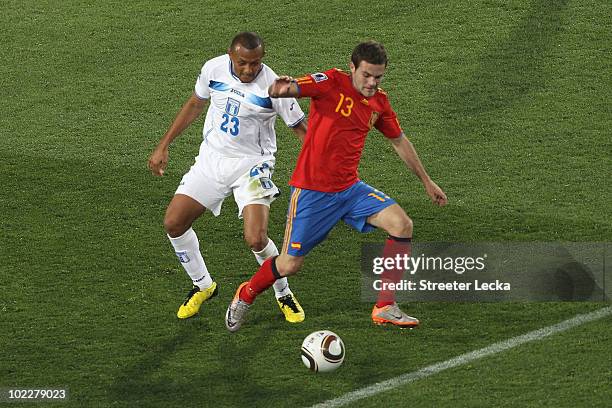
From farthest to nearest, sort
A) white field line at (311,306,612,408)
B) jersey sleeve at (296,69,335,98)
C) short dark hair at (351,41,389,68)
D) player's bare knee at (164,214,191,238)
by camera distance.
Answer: player's bare knee at (164,214,191,238)
jersey sleeve at (296,69,335,98)
short dark hair at (351,41,389,68)
white field line at (311,306,612,408)

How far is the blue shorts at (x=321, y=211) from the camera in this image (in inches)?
372

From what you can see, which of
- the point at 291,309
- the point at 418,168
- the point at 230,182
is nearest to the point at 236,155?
the point at 230,182

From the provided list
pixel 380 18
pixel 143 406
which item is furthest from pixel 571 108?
pixel 143 406

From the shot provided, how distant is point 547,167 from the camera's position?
42.3 ft

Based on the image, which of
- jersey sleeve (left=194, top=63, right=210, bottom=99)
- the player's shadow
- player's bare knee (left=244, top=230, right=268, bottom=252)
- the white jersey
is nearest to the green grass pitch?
the player's shadow

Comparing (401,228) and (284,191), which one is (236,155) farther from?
(284,191)

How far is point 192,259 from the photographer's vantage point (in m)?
10.1

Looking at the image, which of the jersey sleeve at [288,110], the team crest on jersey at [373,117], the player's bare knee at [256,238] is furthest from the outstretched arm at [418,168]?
the player's bare knee at [256,238]

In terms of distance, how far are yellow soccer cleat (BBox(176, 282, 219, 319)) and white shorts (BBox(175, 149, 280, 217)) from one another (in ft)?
2.21

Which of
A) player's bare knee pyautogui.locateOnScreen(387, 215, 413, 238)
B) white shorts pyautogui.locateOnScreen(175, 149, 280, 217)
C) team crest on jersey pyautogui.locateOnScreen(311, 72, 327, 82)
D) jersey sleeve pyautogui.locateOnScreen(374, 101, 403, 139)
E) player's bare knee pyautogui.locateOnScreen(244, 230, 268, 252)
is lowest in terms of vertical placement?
player's bare knee pyautogui.locateOnScreen(244, 230, 268, 252)

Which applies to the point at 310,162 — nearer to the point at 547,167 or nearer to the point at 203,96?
the point at 203,96

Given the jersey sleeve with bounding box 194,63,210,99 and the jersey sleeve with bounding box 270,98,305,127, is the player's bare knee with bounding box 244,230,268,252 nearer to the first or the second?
the jersey sleeve with bounding box 270,98,305,127

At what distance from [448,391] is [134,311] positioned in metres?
2.74

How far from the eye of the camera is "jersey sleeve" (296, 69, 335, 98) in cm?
917
